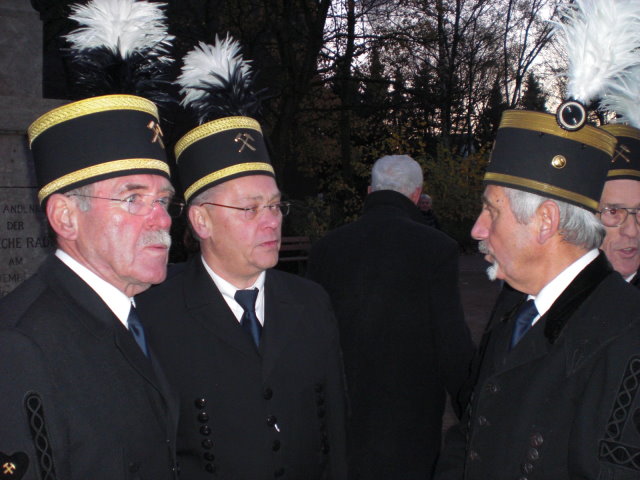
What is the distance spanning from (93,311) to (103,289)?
0.57 ft

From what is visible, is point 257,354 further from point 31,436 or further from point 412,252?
point 412,252

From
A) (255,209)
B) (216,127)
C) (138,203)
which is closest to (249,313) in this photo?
(255,209)

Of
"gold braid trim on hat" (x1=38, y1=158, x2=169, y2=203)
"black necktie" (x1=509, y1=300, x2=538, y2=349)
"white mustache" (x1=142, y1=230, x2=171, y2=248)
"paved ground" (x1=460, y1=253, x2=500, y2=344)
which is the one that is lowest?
"paved ground" (x1=460, y1=253, x2=500, y2=344)

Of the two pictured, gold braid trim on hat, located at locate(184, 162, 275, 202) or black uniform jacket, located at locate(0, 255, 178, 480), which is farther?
gold braid trim on hat, located at locate(184, 162, 275, 202)

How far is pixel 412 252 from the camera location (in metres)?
4.32

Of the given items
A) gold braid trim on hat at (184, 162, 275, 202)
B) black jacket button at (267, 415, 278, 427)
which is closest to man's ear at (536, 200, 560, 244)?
black jacket button at (267, 415, 278, 427)

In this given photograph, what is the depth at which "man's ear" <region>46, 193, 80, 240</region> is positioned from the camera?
242cm

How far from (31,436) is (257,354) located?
3.96ft

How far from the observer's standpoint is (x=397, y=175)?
4.55m

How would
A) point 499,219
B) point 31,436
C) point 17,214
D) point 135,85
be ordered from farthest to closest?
point 17,214 < point 135,85 < point 499,219 < point 31,436

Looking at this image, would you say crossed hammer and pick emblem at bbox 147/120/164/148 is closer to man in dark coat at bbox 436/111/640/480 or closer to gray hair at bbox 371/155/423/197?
man in dark coat at bbox 436/111/640/480

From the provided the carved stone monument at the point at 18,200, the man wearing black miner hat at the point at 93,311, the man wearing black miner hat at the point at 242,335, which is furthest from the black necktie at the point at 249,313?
the carved stone monument at the point at 18,200

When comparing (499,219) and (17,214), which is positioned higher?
(499,219)

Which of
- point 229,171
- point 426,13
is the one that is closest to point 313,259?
point 229,171
